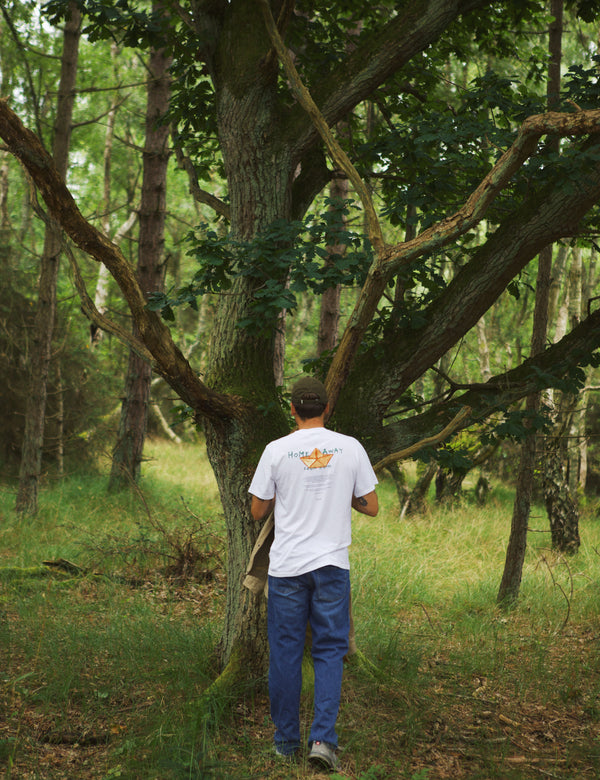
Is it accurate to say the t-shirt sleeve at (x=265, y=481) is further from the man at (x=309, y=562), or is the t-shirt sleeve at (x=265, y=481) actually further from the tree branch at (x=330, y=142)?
the tree branch at (x=330, y=142)

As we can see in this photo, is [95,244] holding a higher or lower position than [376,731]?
higher

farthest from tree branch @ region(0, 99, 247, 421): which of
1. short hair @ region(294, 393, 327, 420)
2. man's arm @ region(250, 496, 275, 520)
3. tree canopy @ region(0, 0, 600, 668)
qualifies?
man's arm @ region(250, 496, 275, 520)

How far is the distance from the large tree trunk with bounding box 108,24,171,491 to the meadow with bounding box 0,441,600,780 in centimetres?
233

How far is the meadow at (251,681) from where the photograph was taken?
157 inches

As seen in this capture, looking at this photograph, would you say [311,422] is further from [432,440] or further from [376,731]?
[376,731]

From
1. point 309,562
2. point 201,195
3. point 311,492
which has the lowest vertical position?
point 309,562

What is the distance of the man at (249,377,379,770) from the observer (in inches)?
147

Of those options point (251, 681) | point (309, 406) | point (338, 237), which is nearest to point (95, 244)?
point (338, 237)

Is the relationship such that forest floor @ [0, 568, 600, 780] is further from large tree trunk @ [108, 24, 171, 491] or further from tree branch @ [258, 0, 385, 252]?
large tree trunk @ [108, 24, 171, 491]

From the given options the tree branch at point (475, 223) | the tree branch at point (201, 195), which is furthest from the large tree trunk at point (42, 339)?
the tree branch at point (475, 223)

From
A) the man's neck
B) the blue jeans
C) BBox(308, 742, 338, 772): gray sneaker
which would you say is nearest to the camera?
BBox(308, 742, 338, 772): gray sneaker

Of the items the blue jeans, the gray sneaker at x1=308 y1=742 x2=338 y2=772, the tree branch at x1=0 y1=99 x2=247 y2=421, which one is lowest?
the gray sneaker at x1=308 y1=742 x2=338 y2=772

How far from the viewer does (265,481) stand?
3.84 metres

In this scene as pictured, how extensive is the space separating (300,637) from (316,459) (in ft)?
3.17
